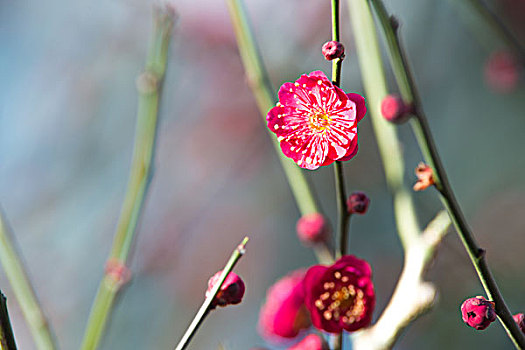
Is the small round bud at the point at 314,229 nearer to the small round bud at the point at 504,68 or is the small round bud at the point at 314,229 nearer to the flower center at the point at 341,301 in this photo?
the flower center at the point at 341,301

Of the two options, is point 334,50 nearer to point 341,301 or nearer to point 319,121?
point 319,121

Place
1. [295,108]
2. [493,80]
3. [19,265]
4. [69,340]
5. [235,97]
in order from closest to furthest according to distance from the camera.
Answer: [295,108] → [19,265] → [493,80] → [69,340] → [235,97]

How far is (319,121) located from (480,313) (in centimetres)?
22

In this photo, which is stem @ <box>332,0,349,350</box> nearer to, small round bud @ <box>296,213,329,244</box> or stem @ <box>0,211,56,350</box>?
small round bud @ <box>296,213,329,244</box>

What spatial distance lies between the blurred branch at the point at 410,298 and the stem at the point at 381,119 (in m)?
0.05

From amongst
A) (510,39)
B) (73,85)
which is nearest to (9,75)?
(73,85)

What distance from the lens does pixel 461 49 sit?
2.21 meters

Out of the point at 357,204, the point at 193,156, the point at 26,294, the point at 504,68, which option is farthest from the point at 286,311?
the point at 193,156

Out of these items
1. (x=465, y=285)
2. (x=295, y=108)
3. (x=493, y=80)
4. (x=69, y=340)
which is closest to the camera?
(x=295, y=108)

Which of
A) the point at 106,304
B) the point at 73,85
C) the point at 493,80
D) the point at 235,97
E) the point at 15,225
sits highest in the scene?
the point at 73,85

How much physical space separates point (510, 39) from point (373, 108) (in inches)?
8.7

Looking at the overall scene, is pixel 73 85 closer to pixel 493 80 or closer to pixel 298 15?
pixel 298 15

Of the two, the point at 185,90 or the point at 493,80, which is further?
the point at 185,90

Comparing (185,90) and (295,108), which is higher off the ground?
(185,90)
